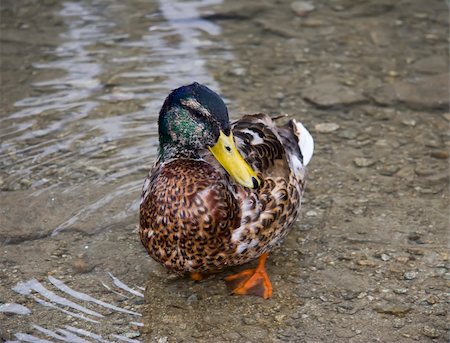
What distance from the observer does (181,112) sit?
4379 millimetres

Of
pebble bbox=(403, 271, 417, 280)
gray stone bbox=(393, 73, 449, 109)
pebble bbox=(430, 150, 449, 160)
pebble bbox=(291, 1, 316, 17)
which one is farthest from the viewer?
pebble bbox=(291, 1, 316, 17)

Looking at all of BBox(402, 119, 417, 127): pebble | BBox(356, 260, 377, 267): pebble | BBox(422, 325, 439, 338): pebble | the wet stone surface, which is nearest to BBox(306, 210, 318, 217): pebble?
the wet stone surface

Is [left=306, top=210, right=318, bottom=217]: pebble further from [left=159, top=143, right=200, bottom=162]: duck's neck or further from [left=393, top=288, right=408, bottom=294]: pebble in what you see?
[left=159, top=143, right=200, bottom=162]: duck's neck

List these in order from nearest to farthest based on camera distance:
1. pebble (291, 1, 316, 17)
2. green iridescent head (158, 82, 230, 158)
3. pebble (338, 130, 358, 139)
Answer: green iridescent head (158, 82, 230, 158) → pebble (338, 130, 358, 139) → pebble (291, 1, 316, 17)

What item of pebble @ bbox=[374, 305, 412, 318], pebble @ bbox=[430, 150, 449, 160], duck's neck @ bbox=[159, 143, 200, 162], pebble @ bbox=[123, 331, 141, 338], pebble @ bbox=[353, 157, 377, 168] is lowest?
pebble @ bbox=[374, 305, 412, 318]

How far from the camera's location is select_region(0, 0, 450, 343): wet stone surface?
4406 millimetres

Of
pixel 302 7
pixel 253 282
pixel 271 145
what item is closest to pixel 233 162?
pixel 271 145

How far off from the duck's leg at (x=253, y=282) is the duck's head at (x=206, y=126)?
0.59 metres

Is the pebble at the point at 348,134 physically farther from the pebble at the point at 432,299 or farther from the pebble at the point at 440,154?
the pebble at the point at 432,299

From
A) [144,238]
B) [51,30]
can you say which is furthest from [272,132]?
[51,30]

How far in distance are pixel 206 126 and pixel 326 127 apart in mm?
2085

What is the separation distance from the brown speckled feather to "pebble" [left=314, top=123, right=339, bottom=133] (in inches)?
63.8

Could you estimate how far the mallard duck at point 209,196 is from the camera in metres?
4.26

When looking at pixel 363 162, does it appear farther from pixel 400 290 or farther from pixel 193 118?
pixel 193 118
